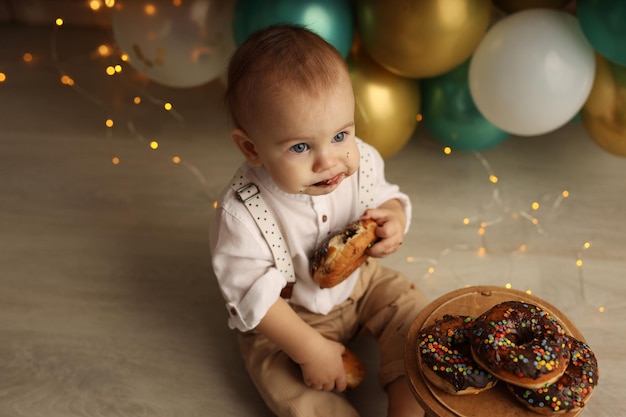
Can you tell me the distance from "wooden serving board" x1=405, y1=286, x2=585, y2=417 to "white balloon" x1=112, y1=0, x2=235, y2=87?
0.68 meters

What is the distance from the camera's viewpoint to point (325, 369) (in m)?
1.02

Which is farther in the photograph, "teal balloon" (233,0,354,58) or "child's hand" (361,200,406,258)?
"teal balloon" (233,0,354,58)

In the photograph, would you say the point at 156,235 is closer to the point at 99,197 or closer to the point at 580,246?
the point at 99,197

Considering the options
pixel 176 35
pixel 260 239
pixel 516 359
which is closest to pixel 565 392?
pixel 516 359

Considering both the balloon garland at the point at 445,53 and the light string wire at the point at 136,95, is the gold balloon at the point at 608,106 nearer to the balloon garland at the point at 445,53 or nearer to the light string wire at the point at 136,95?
the balloon garland at the point at 445,53

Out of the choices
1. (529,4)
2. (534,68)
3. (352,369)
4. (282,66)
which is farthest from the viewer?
(529,4)

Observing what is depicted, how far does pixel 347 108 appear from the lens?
0.86 metres

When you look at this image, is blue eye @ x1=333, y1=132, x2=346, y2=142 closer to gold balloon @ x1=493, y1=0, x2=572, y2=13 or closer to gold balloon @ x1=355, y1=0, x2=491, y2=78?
gold balloon @ x1=355, y1=0, x2=491, y2=78

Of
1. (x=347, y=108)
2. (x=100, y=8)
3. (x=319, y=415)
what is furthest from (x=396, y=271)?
(x=100, y=8)

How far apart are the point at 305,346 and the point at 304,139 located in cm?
31

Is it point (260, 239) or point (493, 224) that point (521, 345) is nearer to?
point (260, 239)

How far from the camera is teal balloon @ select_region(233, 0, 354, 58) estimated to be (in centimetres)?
120

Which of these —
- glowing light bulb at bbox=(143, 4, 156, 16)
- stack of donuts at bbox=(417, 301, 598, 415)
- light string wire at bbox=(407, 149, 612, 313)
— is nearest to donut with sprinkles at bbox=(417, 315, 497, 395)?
stack of donuts at bbox=(417, 301, 598, 415)

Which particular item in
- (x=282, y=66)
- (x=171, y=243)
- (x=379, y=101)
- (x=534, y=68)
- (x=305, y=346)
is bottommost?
(x=171, y=243)
